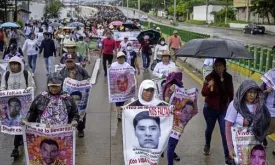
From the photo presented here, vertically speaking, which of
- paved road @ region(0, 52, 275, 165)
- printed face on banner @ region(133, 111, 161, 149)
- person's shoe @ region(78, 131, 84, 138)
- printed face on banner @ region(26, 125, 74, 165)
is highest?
printed face on banner @ region(133, 111, 161, 149)

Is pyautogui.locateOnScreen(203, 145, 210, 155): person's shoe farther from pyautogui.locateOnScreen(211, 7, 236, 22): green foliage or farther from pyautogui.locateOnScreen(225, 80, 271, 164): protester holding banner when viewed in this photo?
pyautogui.locateOnScreen(211, 7, 236, 22): green foliage

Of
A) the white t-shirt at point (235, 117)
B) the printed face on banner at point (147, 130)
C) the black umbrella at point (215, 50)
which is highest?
the black umbrella at point (215, 50)

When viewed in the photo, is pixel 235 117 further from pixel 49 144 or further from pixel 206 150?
pixel 206 150

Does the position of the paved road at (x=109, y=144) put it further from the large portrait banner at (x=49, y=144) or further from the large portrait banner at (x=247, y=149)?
the large portrait banner at (x=247, y=149)

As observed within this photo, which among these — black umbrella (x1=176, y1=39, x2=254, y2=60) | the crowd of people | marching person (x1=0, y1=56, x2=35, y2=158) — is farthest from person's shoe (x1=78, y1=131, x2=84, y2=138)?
black umbrella (x1=176, y1=39, x2=254, y2=60)

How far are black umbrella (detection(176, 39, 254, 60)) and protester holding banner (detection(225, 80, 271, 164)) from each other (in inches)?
74.1

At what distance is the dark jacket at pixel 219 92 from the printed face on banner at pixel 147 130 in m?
1.63

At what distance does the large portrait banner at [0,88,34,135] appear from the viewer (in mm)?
7383

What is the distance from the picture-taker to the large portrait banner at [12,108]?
738 centimetres

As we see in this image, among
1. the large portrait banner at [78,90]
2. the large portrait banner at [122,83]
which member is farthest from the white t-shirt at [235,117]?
the large portrait banner at [122,83]

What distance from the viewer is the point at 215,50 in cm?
760

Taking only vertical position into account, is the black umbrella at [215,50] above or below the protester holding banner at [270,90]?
above

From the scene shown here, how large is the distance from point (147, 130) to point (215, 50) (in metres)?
2.23

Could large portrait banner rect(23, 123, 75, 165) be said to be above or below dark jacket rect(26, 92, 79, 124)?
below
